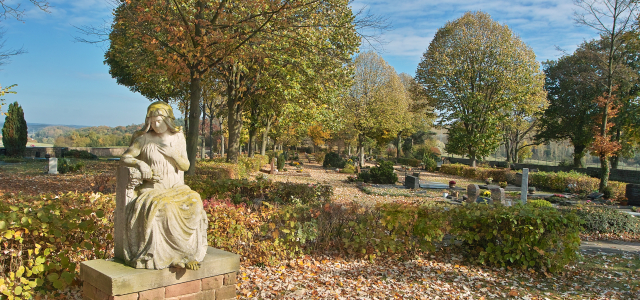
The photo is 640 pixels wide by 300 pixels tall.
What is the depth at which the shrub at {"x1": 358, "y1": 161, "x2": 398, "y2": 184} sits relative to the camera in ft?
67.1

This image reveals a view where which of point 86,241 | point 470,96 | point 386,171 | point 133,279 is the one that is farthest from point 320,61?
point 470,96

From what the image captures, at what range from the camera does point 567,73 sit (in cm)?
3462

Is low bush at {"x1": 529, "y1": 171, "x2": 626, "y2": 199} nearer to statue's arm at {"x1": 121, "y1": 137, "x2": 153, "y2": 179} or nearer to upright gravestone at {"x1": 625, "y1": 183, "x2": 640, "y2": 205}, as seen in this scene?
upright gravestone at {"x1": 625, "y1": 183, "x2": 640, "y2": 205}

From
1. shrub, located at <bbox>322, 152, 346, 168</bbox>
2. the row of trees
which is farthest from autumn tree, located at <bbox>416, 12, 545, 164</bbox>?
shrub, located at <bbox>322, 152, 346, 168</bbox>

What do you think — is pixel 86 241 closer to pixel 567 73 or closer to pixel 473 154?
pixel 473 154

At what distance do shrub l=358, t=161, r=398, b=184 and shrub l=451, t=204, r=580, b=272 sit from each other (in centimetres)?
1359

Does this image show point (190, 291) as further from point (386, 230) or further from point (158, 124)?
point (386, 230)

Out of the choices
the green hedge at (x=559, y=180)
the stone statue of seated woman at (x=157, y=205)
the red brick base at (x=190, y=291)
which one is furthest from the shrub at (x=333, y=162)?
the stone statue of seated woman at (x=157, y=205)

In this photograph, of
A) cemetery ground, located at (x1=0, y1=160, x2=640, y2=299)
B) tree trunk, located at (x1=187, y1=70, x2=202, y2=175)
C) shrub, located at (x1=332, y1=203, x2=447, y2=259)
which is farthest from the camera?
tree trunk, located at (x1=187, y1=70, x2=202, y2=175)

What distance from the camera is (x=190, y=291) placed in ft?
12.3

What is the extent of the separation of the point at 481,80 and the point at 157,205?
2891 centimetres

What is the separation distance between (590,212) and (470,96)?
1890cm

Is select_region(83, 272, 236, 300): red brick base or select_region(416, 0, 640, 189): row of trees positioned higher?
select_region(416, 0, 640, 189): row of trees

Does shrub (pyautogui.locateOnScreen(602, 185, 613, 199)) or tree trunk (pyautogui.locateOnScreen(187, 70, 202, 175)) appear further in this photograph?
shrub (pyautogui.locateOnScreen(602, 185, 613, 199))
